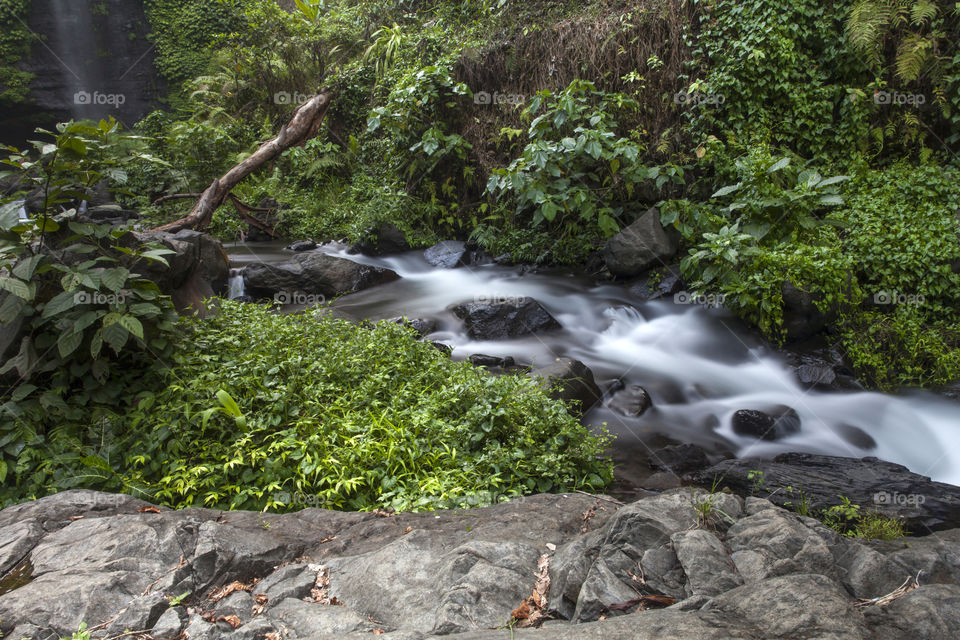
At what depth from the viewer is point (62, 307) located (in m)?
4.13

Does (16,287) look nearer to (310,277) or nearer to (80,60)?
(310,277)

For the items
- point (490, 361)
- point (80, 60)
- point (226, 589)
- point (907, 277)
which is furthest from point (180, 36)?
point (226, 589)

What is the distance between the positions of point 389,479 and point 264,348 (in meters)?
1.98

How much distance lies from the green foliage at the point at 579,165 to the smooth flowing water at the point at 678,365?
1.28 m

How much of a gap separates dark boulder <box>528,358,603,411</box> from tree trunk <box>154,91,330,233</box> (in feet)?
18.6

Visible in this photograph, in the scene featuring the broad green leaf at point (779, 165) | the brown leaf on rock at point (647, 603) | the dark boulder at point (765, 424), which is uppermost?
the broad green leaf at point (779, 165)

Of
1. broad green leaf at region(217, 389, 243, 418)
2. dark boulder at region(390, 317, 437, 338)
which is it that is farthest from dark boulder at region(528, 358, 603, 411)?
broad green leaf at region(217, 389, 243, 418)

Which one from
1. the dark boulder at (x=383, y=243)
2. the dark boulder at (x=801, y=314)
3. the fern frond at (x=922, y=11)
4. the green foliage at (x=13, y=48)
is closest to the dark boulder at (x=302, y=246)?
the dark boulder at (x=383, y=243)

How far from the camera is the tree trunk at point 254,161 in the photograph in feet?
28.5

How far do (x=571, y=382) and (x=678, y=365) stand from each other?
81.1 inches

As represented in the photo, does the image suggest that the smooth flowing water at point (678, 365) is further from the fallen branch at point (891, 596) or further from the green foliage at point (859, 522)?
the fallen branch at point (891, 596)

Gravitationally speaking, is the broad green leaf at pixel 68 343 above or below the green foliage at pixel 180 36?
below

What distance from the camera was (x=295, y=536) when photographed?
10.3 ft

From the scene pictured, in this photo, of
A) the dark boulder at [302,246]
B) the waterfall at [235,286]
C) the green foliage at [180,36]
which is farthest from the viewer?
the green foliage at [180,36]
